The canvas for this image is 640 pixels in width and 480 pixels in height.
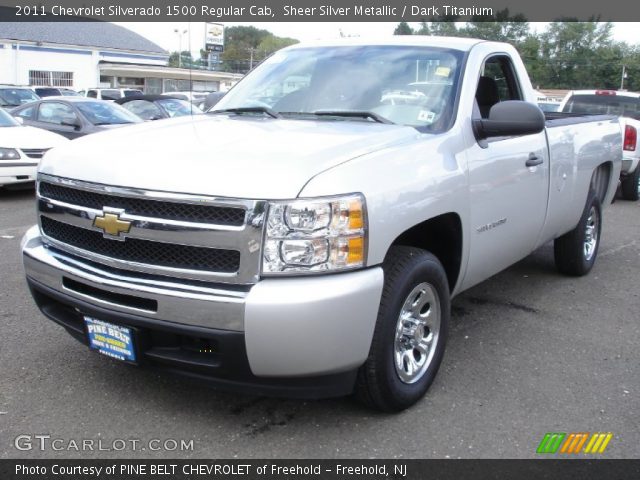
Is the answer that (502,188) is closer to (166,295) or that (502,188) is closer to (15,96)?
(166,295)

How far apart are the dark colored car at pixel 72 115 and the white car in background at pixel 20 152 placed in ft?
5.22

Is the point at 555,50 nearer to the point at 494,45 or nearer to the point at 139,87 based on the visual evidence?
the point at 139,87

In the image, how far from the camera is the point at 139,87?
47.7 m

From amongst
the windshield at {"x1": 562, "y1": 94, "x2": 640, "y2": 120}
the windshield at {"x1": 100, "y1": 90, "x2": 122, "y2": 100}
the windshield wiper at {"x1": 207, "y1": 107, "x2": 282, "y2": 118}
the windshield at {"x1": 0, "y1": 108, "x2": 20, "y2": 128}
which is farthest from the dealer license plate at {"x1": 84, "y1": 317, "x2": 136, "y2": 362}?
the windshield at {"x1": 100, "y1": 90, "x2": 122, "y2": 100}

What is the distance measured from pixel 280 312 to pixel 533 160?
2.46 meters

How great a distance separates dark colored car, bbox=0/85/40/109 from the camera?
21203 millimetres

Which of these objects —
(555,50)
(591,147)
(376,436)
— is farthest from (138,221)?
(555,50)

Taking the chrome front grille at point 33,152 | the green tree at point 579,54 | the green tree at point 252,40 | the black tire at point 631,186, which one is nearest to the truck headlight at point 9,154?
the chrome front grille at point 33,152

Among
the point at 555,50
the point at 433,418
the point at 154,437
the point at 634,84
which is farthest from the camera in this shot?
the point at 555,50

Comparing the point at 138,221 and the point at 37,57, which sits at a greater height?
the point at 37,57

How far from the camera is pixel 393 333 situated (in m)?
3.08

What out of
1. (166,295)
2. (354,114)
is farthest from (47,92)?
(166,295)

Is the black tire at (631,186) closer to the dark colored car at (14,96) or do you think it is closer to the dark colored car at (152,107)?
the dark colored car at (152,107)

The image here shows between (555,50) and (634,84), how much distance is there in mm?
18869
